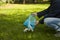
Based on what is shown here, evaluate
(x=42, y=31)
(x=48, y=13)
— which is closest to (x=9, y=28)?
(x=42, y=31)

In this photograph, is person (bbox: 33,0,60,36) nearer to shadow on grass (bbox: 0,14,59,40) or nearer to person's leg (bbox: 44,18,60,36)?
person's leg (bbox: 44,18,60,36)

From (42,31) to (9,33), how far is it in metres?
0.94

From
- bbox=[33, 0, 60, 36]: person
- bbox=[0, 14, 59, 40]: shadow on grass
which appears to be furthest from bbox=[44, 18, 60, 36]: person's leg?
bbox=[0, 14, 59, 40]: shadow on grass

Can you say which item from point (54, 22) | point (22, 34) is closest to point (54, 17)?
point (54, 22)

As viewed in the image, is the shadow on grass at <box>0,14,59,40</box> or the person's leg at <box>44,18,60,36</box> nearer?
the person's leg at <box>44,18,60,36</box>

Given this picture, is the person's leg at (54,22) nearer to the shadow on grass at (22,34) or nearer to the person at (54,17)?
the person at (54,17)

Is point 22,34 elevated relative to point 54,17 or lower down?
lower down

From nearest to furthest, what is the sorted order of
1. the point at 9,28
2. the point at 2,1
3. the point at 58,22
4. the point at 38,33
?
1. the point at 58,22
2. the point at 38,33
3. the point at 9,28
4. the point at 2,1

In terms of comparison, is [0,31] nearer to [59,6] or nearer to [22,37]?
[22,37]

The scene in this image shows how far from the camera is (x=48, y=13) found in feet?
20.3

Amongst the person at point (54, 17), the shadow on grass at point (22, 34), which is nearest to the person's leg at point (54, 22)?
the person at point (54, 17)

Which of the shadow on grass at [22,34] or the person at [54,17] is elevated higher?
the person at [54,17]

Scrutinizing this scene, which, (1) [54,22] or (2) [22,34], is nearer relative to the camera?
(1) [54,22]

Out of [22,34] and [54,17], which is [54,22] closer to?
[54,17]
